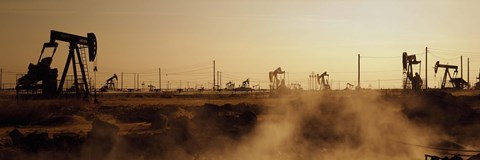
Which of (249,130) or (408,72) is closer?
(249,130)

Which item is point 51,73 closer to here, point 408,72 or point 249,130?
point 249,130

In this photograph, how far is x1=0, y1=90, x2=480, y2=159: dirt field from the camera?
1858 centimetres

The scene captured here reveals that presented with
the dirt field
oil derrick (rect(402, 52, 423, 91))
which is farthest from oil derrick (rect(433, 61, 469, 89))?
the dirt field

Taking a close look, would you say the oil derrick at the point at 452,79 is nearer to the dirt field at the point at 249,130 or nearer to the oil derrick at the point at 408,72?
the oil derrick at the point at 408,72

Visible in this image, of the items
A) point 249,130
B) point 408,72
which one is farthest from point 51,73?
point 408,72

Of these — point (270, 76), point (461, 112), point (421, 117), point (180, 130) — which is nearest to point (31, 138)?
point (180, 130)

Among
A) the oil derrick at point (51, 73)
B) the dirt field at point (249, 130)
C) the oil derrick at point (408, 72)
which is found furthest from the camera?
the oil derrick at point (408, 72)

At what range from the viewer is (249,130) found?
23641mm

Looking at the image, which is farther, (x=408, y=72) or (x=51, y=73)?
(x=408, y=72)

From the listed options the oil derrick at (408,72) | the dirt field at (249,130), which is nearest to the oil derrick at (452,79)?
the oil derrick at (408,72)

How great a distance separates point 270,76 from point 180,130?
168 ft

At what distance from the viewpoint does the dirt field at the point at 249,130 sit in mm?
18578

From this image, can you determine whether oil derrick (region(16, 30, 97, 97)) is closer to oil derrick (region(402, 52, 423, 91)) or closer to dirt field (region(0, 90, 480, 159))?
dirt field (region(0, 90, 480, 159))

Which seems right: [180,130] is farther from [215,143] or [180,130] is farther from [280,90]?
[280,90]
